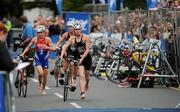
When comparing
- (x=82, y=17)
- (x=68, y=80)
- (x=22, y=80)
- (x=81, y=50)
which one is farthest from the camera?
(x=82, y=17)

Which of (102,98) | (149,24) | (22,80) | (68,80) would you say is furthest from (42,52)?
(149,24)

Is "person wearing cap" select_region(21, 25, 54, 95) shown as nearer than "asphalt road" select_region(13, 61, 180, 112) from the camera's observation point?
No

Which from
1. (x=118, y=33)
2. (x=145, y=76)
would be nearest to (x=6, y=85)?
(x=145, y=76)

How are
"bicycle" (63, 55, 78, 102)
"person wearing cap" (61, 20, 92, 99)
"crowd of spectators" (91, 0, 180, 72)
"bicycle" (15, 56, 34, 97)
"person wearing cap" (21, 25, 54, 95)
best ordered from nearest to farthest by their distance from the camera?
"bicycle" (63, 55, 78, 102), "person wearing cap" (61, 20, 92, 99), "bicycle" (15, 56, 34, 97), "person wearing cap" (21, 25, 54, 95), "crowd of spectators" (91, 0, 180, 72)

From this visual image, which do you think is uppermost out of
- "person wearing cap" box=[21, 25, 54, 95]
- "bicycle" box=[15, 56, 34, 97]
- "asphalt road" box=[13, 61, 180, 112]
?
"person wearing cap" box=[21, 25, 54, 95]

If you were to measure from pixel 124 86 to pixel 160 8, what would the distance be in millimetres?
2487

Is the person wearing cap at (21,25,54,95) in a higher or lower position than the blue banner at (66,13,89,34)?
higher

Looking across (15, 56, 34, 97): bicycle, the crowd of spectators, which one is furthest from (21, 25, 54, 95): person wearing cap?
the crowd of spectators

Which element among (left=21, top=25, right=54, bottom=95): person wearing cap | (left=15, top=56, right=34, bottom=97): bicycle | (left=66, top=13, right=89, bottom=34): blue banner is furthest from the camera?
(left=66, top=13, right=89, bottom=34): blue banner

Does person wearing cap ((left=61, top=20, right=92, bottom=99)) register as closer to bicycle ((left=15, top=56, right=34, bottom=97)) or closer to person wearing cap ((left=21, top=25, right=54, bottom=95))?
person wearing cap ((left=21, top=25, right=54, bottom=95))

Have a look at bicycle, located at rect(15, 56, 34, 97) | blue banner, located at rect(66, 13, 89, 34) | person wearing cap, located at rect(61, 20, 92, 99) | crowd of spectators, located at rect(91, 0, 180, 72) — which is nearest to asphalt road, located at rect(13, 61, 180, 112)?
bicycle, located at rect(15, 56, 34, 97)

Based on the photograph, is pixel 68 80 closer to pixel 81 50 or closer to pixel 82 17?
pixel 81 50

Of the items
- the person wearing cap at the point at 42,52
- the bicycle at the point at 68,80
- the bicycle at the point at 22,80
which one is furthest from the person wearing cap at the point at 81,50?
the bicycle at the point at 22,80

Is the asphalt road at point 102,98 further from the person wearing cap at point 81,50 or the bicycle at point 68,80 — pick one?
the person wearing cap at point 81,50
